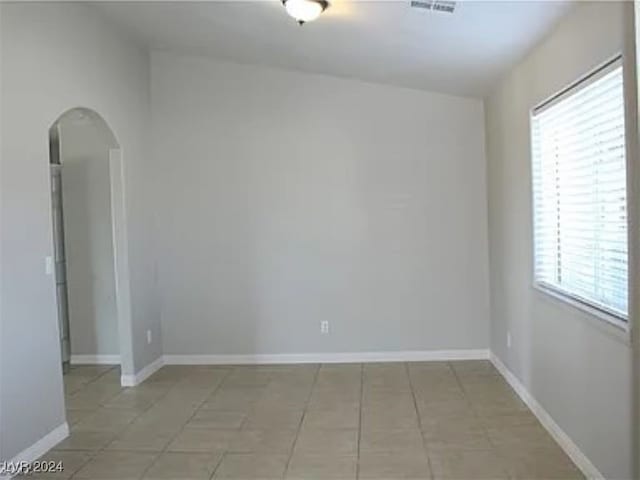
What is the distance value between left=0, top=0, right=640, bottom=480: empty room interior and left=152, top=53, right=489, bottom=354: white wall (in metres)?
0.02

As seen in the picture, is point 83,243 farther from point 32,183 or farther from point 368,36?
point 368,36

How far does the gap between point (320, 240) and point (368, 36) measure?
2.21m

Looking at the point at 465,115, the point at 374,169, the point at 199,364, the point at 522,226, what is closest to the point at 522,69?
the point at 522,226

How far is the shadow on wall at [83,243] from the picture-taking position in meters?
6.05

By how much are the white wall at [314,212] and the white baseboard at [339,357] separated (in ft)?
0.20

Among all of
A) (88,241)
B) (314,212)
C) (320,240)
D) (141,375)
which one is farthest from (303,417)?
(88,241)

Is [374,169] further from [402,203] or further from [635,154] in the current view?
[635,154]

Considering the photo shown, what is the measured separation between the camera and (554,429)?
12.7ft

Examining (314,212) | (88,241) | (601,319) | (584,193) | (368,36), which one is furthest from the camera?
(88,241)

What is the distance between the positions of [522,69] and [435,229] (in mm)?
1965

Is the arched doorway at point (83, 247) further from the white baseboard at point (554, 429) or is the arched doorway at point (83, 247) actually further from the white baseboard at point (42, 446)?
the white baseboard at point (554, 429)

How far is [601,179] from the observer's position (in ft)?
10.3

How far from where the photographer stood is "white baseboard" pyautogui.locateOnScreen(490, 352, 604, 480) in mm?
3275

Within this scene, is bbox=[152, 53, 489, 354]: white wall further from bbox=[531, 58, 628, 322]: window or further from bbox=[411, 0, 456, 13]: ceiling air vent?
bbox=[411, 0, 456, 13]: ceiling air vent
